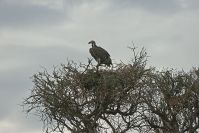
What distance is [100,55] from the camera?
3378cm

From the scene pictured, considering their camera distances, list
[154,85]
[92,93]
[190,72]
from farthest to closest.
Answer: [190,72], [154,85], [92,93]

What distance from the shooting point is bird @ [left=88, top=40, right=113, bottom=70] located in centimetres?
3238

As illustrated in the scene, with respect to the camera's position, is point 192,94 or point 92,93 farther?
point 192,94

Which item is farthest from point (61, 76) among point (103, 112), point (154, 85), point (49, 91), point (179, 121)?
point (179, 121)

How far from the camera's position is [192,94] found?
38.0 meters

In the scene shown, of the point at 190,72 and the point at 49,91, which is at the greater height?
the point at 190,72

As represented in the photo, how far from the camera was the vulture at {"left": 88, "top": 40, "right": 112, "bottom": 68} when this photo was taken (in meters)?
32.4

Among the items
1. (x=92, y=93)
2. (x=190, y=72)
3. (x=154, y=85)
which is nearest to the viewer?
(x=92, y=93)

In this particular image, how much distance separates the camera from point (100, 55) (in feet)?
111

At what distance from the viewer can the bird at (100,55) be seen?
106ft

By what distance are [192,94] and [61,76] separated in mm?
10465

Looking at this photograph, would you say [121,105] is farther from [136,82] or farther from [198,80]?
[198,80]

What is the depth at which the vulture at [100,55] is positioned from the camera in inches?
1276

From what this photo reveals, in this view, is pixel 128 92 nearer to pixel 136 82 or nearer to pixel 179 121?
pixel 136 82
